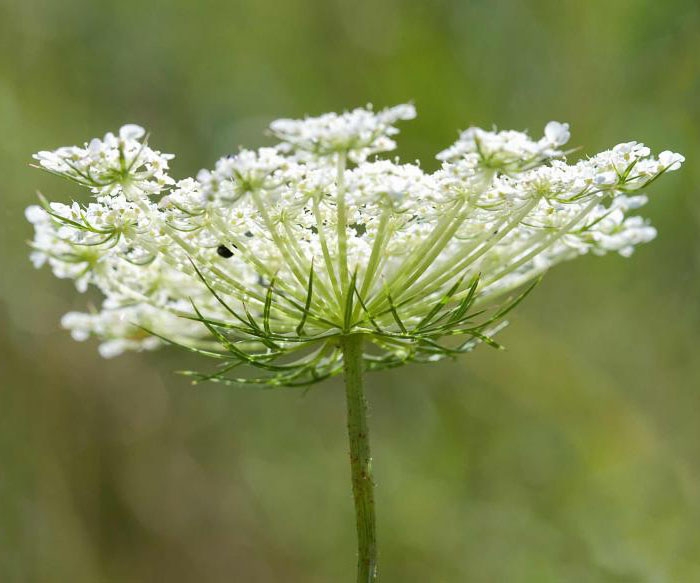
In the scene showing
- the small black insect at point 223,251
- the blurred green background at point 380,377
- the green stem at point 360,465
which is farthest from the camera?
the blurred green background at point 380,377

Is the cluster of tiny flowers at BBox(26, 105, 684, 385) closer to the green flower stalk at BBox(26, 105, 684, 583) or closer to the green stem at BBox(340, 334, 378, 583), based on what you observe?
the green flower stalk at BBox(26, 105, 684, 583)

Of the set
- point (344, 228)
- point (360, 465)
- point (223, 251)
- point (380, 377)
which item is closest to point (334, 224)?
point (344, 228)

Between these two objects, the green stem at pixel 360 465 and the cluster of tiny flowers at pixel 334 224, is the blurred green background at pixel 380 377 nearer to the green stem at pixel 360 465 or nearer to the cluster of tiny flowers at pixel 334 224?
the cluster of tiny flowers at pixel 334 224

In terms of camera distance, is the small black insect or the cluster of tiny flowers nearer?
the cluster of tiny flowers

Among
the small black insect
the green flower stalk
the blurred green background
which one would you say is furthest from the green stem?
the blurred green background

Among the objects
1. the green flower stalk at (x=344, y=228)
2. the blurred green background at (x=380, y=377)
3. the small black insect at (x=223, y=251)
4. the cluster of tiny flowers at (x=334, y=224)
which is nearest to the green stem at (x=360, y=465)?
the green flower stalk at (x=344, y=228)

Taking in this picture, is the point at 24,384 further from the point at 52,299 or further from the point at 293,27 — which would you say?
the point at 293,27

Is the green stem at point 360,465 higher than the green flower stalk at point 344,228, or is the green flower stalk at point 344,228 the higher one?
the green flower stalk at point 344,228

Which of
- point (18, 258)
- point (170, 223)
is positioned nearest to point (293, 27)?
point (18, 258)
